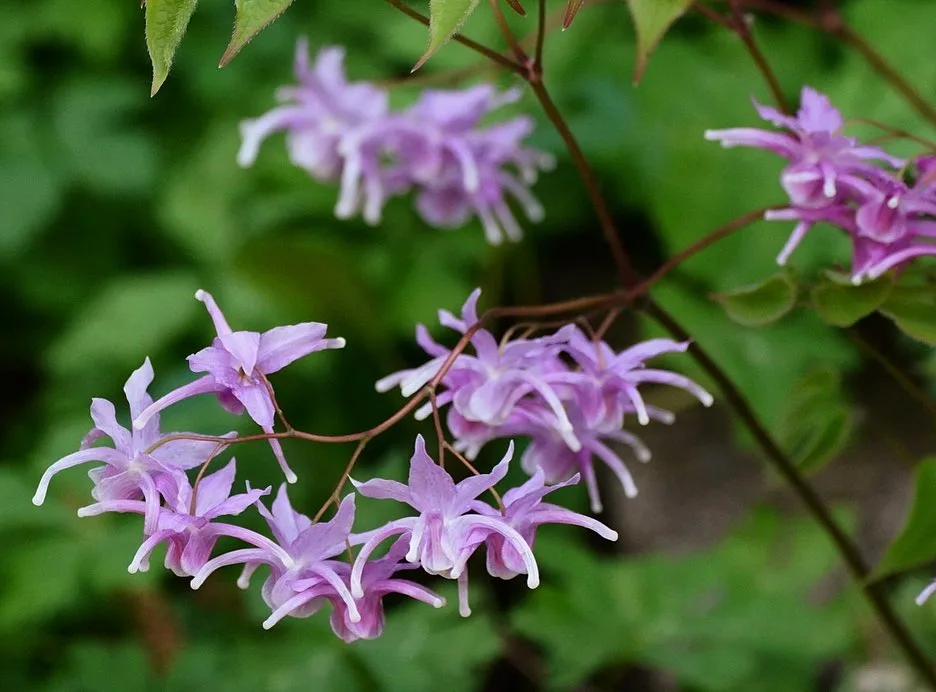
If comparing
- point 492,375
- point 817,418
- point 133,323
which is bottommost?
point 133,323

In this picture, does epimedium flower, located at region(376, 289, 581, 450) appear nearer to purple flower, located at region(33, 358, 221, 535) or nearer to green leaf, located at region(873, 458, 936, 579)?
purple flower, located at region(33, 358, 221, 535)

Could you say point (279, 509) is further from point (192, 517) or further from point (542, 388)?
point (542, 388)

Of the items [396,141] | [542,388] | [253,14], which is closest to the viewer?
[253,14]

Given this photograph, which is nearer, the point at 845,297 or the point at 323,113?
the point at 845,297

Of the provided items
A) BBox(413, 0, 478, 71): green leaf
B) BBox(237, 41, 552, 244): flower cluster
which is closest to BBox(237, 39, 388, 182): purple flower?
BBox(237, 41, 552, 244): flower cluster

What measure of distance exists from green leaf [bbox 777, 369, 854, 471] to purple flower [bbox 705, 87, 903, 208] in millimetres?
206

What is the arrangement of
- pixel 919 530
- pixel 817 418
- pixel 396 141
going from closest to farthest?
pixel 919 530 < pixel 817 418 < pixel 396 141

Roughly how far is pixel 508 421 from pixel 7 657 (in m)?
0.99

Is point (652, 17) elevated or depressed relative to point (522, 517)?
elevated

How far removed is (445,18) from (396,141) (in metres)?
0.53

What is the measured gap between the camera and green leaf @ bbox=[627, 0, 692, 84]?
0.46 m

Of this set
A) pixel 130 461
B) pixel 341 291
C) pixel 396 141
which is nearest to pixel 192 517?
pixel 130 461

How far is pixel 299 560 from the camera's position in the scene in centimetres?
48

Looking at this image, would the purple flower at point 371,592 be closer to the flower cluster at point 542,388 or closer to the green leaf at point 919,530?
the flower cluster at point 542,388
